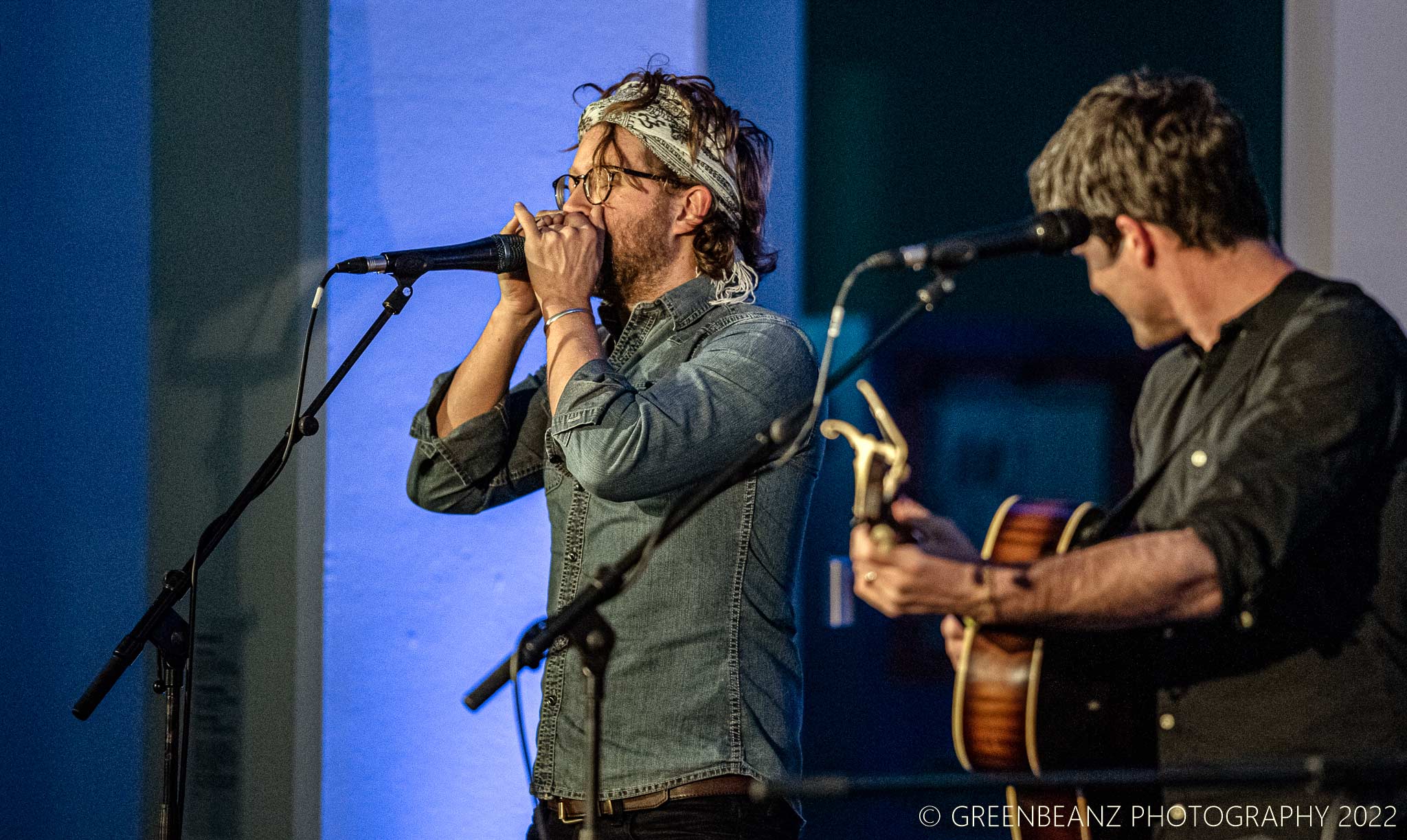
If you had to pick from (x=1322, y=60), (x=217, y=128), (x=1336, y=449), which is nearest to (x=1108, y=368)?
(x=1322, y=60)

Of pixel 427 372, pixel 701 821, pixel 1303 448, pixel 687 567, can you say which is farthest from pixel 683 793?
pixel 427 372

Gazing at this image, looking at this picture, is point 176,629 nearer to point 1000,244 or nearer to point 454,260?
point 454,260

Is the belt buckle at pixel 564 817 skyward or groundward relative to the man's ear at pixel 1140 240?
groundward

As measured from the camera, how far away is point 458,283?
9.66 feet

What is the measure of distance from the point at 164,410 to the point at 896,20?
2.00 meters

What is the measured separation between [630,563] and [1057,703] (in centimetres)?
57

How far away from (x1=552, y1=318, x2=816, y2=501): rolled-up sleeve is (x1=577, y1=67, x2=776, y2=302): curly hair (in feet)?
0.79

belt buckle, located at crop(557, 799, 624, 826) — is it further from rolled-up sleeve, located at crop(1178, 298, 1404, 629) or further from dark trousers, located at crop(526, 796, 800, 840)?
rolled-up sleeve, located at crop(1178, 298, 1404, 629)

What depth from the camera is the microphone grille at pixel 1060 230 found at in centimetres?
148

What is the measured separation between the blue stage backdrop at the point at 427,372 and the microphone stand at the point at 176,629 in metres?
0.85

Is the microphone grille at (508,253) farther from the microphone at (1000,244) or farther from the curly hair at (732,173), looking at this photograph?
the microphone at (1000,244)

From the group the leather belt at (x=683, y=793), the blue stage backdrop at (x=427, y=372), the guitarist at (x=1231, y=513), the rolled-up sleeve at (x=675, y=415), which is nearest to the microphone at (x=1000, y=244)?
the guitarist at (x=1231, y=513)

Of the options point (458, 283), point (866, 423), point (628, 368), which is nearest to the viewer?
point (628, 368)

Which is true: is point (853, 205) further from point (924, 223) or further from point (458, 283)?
point (458, 283)
